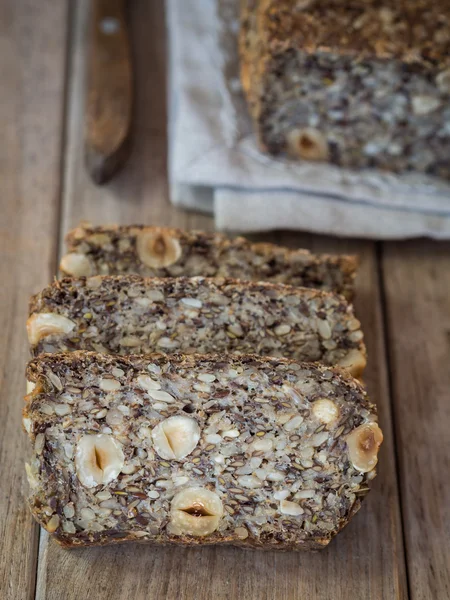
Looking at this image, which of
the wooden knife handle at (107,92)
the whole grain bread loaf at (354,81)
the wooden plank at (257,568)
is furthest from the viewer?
the wooden knife handle at (107,92)

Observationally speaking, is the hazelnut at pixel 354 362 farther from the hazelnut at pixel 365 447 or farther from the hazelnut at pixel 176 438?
the hazelnut at pixel 176 438

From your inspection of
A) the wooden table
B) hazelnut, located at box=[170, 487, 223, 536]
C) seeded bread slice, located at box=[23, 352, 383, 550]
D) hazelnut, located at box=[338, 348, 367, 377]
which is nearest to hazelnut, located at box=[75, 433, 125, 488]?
seeded bread slice, located at box=[23, 352, 383, 550]

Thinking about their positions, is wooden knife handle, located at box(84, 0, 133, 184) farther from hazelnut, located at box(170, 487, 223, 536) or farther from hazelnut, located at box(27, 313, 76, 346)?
hazelnut, located at box(170, 487, 223, 536)

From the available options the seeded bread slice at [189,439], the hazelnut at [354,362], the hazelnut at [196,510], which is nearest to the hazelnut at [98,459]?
the seeded bread slice at [189,439]

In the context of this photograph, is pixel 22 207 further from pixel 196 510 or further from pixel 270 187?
pixel 196 510

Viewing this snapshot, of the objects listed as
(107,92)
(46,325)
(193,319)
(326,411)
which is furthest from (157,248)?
(107,92)
